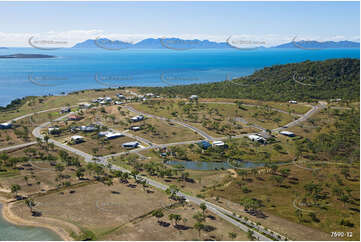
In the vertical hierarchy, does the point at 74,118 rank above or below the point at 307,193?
above

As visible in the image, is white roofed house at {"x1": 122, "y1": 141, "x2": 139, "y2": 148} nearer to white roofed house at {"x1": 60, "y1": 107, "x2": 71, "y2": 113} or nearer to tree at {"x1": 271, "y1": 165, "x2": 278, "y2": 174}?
tree at {"x1": 271, "y1": 165, "x2": 278, "y2": 174}

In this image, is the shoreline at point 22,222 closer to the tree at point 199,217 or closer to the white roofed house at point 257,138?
the tree at point 199,217

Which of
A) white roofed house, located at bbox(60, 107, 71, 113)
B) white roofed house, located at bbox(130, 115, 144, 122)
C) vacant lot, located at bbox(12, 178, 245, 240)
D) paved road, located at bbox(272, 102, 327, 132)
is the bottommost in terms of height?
vacant lot, located at bbox(12, 178, 245, 240)

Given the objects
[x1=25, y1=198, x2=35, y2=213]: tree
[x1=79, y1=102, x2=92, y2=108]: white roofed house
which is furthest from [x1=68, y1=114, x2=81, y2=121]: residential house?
[x1=25, y1=198, x2=35, y2=213]: tree

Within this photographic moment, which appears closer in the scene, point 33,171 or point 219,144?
point 33,171

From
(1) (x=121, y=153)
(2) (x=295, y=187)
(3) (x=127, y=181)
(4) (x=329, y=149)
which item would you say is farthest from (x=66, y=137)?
(4) (x=329, y=149)

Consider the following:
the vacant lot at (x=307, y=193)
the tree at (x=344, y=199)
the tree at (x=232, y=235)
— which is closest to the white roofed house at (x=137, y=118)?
the vacant lot at (x=307, y=193)

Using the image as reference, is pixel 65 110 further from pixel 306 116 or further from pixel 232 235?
pixel 232 235

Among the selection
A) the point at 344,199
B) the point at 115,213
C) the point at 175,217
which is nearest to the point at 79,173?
the point at 115,213
